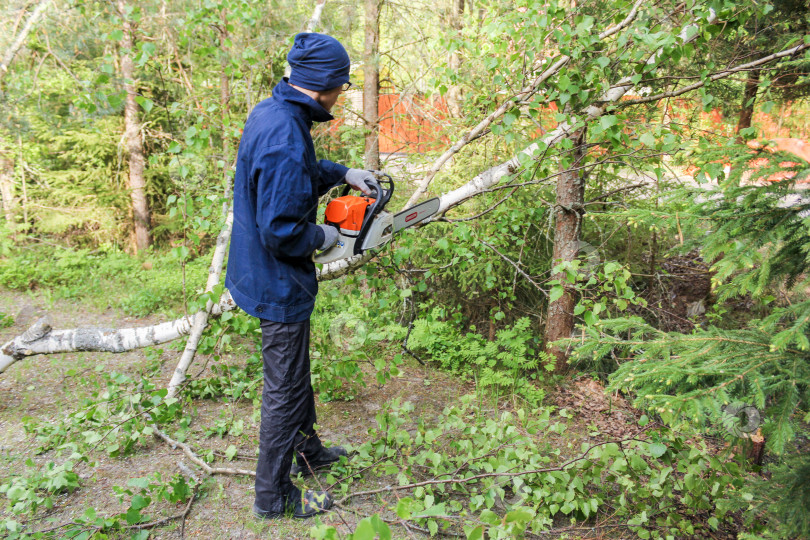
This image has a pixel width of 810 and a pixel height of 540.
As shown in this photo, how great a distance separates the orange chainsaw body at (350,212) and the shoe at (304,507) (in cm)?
141

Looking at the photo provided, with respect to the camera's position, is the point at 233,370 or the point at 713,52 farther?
the point at 713,52

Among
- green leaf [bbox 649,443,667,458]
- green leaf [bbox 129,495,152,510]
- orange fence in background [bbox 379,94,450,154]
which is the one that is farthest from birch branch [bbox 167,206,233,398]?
green leaf [bbox 649,443,667,458]

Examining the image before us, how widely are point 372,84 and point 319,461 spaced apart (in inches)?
164

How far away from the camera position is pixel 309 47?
2.37 meters

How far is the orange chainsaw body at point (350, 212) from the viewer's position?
2570 millimetres

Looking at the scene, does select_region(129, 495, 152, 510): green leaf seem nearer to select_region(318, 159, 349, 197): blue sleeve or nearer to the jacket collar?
select_region(318, 159, 349, 197): blue sleeve

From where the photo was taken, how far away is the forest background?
1965mm

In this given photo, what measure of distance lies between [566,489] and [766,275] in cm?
165

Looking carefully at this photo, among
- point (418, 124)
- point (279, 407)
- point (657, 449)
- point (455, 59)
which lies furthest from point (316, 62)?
point (455, 59)

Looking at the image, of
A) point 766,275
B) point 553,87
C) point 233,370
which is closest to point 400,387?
point 233,370

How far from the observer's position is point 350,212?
8.45ft

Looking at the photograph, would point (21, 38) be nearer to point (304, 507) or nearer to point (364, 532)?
point (304, 507)

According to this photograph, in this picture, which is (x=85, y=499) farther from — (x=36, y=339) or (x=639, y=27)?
(x=639, y=27)

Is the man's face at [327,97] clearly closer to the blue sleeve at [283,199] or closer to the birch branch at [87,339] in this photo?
the blue sleeve at [283,199]
